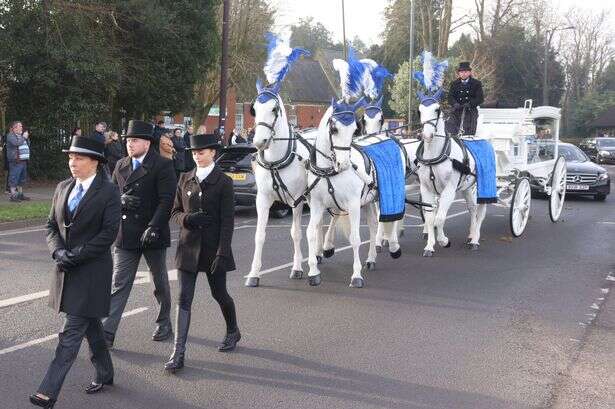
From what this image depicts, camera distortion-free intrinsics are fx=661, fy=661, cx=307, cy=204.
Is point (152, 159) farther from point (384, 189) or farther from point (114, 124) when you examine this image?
point (114, 124)

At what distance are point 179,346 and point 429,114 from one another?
20.5 feet

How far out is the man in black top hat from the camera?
12.1 meters

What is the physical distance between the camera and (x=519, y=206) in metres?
12.9

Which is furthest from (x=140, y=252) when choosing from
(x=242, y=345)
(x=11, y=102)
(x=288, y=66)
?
(x=11, y=102)

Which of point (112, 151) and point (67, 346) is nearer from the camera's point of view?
point (67, 346)

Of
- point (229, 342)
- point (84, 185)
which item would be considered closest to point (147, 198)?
point (84, 185)

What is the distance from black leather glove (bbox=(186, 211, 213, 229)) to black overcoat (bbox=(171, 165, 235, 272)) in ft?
0.15

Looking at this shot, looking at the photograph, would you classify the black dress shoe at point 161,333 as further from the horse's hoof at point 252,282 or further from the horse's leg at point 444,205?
the horse's leg at point 444,205

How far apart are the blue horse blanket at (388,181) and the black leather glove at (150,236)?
4.20 meters

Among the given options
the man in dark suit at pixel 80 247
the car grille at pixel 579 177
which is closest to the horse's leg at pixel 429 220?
the man in dark suit at pixel 80 247

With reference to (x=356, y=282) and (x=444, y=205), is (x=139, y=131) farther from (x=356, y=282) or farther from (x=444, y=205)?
(x=444, y=205)

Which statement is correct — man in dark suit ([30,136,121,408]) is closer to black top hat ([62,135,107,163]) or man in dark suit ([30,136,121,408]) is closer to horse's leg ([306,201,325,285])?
black top hat ([62,135,107,163])

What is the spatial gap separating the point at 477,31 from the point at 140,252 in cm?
5014

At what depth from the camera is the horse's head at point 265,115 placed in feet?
25.3
